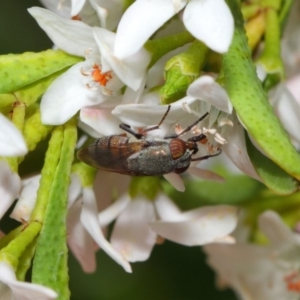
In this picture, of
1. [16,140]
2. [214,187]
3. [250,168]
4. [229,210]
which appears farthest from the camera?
[214,187]

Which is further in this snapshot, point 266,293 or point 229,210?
point 266,293

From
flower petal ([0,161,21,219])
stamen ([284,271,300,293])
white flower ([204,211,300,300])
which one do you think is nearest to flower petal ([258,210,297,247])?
white flower ([204,211,300,300])

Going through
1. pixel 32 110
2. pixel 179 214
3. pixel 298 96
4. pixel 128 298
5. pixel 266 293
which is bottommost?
pixel 128 298

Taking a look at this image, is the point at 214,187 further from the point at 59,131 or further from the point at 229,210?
the point at 59,131

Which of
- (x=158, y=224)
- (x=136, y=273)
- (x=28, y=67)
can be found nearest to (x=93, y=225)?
(x=158, y=224)

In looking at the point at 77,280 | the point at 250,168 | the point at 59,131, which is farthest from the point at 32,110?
the point at 77,280

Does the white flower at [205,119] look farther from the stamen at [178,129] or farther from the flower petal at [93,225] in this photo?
→ the flower petal at [93,225]

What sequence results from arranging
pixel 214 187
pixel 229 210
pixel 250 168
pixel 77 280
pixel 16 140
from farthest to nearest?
pixel 77 280 → pixel 214 187 → pixel 229 210 → pixel 250 168 → pixel 16 140
